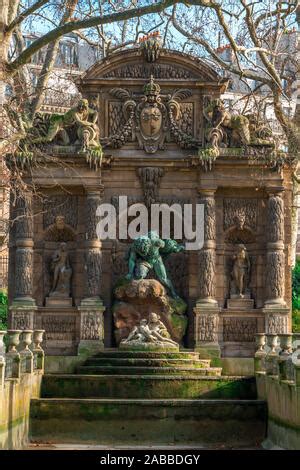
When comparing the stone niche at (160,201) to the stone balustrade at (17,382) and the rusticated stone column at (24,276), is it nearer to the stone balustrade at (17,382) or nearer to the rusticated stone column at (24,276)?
the rusticated stone column at (24,276)

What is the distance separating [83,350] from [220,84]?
651 centimetres

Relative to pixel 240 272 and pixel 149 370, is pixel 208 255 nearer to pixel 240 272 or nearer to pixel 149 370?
pixel 240 272

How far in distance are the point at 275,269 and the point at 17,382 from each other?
766 cm

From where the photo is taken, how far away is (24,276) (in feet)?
79.6

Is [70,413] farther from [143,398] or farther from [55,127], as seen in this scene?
[55,127]

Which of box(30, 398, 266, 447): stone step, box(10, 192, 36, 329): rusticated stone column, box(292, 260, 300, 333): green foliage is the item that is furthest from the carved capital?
box(292, 260, 300, 333): green foliage

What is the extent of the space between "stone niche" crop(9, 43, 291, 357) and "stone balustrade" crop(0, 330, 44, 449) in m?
2.57

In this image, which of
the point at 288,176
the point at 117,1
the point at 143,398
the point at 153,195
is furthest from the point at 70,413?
the point at 117,1

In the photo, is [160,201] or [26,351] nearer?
[26,351]

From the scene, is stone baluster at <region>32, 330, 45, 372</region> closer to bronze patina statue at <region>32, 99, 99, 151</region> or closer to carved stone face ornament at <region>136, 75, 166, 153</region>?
bronze patina statue at <region>32, 99, 99, 151</region>

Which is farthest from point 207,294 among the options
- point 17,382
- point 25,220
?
point 17,382

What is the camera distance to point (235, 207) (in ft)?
81.9

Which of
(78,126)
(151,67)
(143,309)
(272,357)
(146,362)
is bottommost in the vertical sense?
(146,362)

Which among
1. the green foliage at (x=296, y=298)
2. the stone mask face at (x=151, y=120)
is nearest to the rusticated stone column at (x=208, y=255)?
the stone mask face at (x=151, y=120)
